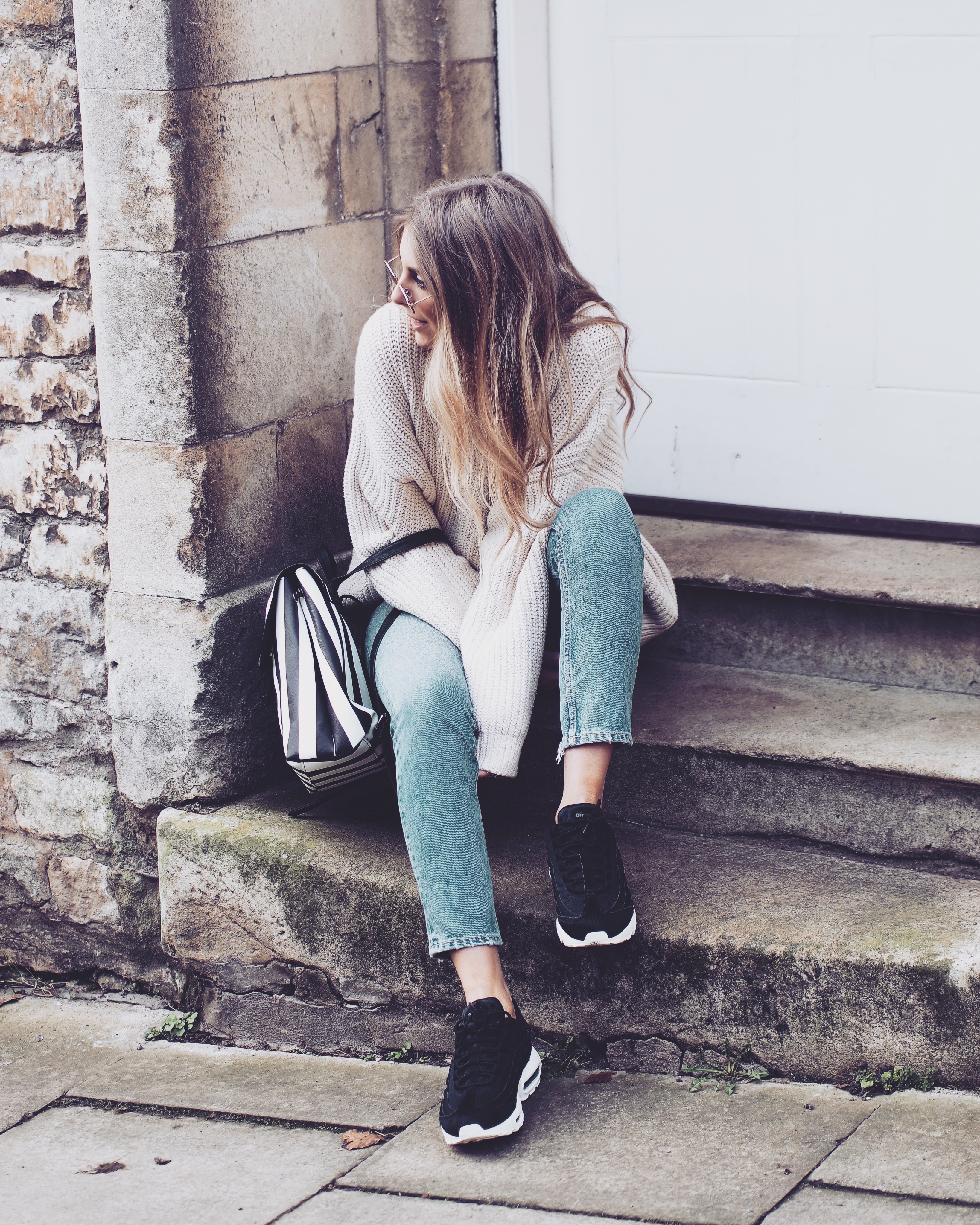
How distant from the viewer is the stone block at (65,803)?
301 cm

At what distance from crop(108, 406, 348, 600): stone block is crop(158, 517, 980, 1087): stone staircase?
0.48 m

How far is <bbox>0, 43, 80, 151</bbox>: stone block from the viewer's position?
2.72 metres

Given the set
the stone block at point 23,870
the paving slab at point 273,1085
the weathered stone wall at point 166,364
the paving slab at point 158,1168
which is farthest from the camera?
the stone block at point 23,870

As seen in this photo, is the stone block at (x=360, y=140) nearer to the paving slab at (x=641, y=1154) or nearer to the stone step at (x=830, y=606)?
the stone step at (x=830, y=606)

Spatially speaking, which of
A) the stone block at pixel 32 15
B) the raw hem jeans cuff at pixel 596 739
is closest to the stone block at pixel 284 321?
the stone block at pixel 32 15

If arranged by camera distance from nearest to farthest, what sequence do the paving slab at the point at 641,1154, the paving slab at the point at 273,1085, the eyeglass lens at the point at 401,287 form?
Answer: the paving slab at the point at 641,1154
the paving slab at the point at 273,1085
the eyeglass lens at the point at 401,287

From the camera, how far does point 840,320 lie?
3105 millimetres

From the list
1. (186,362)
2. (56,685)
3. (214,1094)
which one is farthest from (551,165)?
(214,1094)

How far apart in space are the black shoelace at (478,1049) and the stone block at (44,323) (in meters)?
1.50

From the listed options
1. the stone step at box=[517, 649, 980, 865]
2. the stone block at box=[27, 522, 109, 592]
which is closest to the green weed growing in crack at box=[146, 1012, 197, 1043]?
A: the stone step at box=[517, 649, 980, 865]

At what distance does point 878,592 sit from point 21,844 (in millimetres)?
1889

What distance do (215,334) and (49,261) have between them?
387 millimetres

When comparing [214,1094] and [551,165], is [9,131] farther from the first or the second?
[214,1094]

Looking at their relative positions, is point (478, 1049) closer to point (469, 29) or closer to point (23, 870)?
point (23, 870)
